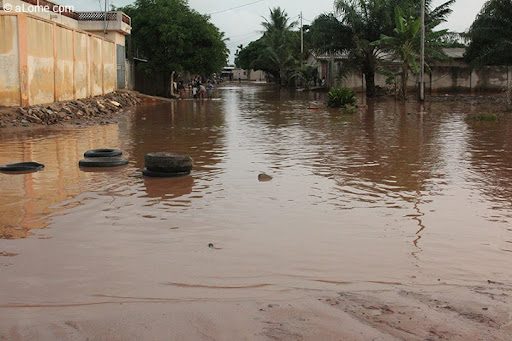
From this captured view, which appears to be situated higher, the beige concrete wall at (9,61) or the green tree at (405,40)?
the green tree at (405,40)

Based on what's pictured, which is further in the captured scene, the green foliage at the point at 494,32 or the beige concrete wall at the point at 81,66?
the green foliage at the point at 494,32

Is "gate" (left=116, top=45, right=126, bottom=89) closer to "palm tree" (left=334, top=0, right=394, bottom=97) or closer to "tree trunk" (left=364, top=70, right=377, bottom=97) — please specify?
"palm tree" (left=334, top=0, right=394, bottom=97)

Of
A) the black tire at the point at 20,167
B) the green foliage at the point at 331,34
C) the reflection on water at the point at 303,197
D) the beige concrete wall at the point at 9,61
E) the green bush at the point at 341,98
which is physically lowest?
the reflection on water at the point at 303,197

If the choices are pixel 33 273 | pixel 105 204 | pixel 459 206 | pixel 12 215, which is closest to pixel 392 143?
pixel 459 206

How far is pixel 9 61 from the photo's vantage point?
19.5m

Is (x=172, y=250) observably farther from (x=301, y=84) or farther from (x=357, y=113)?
(x=301, y=84)

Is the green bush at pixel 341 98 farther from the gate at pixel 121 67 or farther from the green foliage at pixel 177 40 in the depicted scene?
the gate at pixel 121 67

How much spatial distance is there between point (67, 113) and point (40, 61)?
1999mm

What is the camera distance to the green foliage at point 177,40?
39219mm

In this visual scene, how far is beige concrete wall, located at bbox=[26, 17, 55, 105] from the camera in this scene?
800 inches

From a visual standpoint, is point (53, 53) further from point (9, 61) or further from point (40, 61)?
point (9, 61)

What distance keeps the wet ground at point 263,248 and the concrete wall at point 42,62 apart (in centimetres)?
723

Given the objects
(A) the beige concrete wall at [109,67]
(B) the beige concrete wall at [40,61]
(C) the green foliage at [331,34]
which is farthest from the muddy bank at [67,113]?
(C) the green foliage at [331,34]

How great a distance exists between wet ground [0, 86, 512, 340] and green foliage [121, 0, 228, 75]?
27.0 m
